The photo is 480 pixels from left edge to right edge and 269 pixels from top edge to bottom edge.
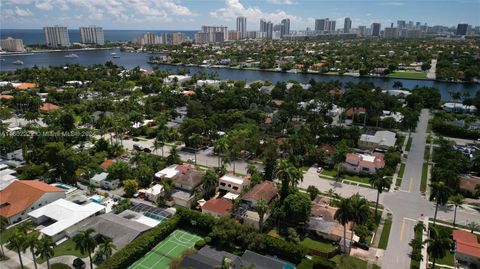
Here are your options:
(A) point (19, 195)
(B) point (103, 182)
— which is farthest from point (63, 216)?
(B) point (103, 182)

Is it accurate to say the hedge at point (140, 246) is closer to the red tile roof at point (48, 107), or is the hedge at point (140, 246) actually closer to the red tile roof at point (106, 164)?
the red tile roof at point (106, 164)

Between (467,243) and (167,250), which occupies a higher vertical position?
(467,243)

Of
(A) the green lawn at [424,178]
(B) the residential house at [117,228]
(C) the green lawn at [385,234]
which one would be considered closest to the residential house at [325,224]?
(C) the green lawn at [385,234]

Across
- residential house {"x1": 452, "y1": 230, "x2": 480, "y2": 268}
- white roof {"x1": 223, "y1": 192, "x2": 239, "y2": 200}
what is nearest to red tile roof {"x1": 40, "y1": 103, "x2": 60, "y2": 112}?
white roof {"x1": 223, "y1": 192, "x2": 239, "y2": 200}

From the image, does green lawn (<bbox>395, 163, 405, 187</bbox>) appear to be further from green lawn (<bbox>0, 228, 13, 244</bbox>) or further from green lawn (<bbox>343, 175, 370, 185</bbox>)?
green lawn (<bbox>0, 228, 13, 244</bbox>)

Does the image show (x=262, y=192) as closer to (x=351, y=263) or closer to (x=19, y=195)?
(x=351, y=263)

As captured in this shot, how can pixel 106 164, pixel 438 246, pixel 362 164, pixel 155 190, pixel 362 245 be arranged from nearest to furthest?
pixel 438 246 → pixel 362 245 → pixel 155 190 → pixel 362 164 → pixel 106 164

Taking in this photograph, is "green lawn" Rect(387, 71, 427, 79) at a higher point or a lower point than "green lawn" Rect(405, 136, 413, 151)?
higher

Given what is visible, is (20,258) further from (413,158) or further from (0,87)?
(0,87)

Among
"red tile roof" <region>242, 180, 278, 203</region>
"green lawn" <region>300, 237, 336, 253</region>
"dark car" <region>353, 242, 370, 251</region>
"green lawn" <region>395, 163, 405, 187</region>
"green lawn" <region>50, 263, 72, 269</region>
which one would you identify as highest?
"red tile roof" <region>242, 180, 278, 203</region>
